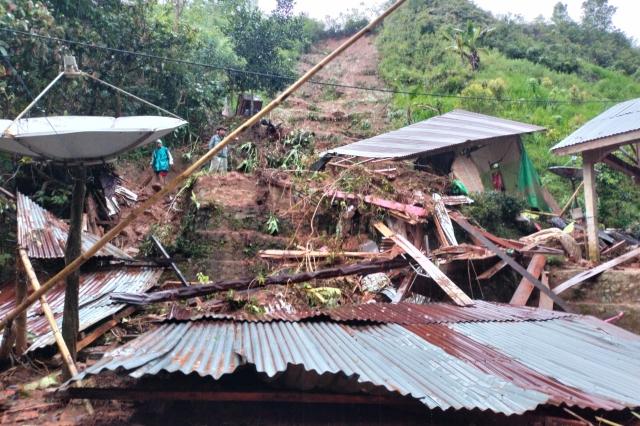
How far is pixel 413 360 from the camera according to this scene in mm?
4105

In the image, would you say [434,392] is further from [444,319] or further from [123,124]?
[123,124]

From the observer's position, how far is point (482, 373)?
12.9 feet

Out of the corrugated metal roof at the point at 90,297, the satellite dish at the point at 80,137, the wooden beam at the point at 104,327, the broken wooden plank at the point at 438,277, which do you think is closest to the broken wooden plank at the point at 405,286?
the broken wooden plank at the point at 438,277

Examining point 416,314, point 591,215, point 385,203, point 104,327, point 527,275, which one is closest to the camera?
point 416,314

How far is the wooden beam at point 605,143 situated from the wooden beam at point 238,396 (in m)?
8.02

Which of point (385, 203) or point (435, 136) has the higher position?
point (435, 136)

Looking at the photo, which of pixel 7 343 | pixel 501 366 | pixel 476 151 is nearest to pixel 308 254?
pixel 7 343

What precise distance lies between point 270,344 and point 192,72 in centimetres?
1529

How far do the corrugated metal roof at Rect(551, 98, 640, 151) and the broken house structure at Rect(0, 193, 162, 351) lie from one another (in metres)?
8.57

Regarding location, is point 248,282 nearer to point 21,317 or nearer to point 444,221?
point 21,317

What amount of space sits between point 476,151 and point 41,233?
1073 cm

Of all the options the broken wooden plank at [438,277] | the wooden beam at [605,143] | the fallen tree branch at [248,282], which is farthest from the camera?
the wooden beam at [605,143]

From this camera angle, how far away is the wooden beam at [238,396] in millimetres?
3508

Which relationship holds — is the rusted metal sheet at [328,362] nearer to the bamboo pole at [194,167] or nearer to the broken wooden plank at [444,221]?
the bamboo pole at [194,167]
